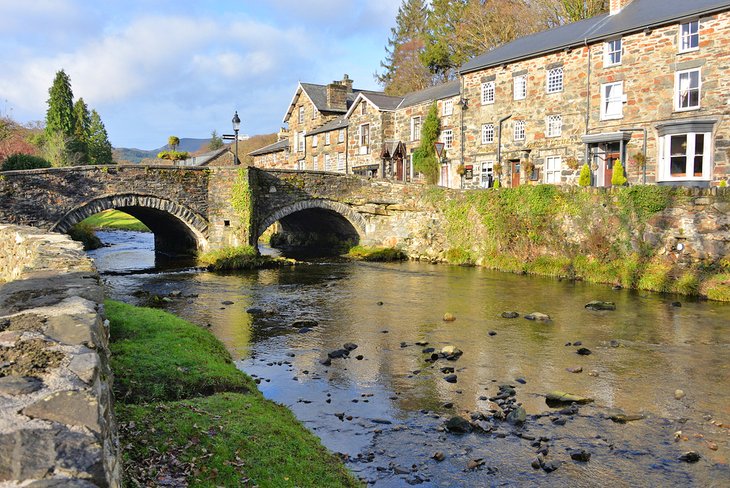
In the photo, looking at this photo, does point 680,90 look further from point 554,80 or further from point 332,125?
point 332,125

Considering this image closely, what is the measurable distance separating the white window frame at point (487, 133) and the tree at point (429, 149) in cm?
389

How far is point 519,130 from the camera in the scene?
3581cm

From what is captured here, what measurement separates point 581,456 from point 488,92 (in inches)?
1270

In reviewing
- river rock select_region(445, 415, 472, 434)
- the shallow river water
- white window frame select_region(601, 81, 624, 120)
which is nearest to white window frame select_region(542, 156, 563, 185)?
white window frame select_region(601, 81, 624, 120)

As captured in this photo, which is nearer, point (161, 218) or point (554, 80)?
point (161, 218)

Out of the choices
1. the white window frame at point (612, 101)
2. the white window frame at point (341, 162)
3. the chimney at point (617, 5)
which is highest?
the chimney at point (617, 5)

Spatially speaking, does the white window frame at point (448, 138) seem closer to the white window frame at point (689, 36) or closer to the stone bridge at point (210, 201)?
the stone bridge at point (210, 201)

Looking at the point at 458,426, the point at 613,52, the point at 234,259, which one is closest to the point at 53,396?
the point at 458,426

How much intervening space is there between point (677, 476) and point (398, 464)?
3.69 m

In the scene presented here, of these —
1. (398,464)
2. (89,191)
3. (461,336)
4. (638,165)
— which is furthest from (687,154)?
(89,191)

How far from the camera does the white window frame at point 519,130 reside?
35531 millimetres

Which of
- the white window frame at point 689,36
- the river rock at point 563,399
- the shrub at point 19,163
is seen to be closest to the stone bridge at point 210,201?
the shrub at point 19,163

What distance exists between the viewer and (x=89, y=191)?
2573 cm

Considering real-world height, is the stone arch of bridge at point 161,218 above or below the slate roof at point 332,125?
below
